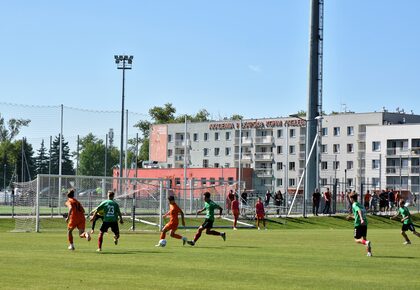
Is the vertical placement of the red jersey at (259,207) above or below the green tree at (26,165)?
below

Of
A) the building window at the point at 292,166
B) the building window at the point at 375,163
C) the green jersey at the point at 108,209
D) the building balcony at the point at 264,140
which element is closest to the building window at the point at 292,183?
the building window at the point at 292,166

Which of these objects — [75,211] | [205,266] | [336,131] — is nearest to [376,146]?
[336,131]

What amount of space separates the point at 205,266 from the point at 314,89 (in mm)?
55996

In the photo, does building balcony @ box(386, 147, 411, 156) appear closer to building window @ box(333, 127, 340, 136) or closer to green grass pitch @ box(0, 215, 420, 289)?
building window @ box(333, 127, 340, 136)

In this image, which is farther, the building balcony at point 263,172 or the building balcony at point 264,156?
the building balcony at point 264,156

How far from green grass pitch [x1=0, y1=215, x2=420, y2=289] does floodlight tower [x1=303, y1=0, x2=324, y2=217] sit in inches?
1713

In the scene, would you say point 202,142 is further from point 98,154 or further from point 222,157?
point 98,154

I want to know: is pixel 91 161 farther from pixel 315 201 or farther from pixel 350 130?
pixel 350 130

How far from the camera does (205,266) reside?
77.3ft

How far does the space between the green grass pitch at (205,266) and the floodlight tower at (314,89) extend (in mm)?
43517

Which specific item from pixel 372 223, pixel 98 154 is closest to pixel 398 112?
pixel 98 154

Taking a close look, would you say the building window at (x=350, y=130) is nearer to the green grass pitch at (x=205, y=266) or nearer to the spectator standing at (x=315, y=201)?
the spectator standing at (x=315, y=201)

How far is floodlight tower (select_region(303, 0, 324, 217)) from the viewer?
255 feet

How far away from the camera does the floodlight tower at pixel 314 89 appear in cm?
7788
